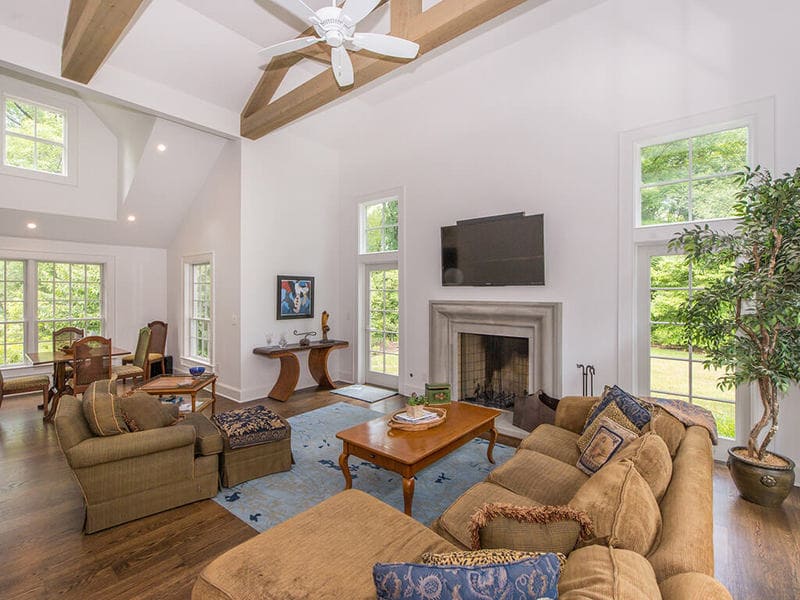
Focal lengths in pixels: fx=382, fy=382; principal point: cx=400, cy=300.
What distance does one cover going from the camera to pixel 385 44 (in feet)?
8.43

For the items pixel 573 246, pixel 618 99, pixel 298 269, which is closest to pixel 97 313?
pixel 298 269

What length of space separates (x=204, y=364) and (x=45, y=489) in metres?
3.23

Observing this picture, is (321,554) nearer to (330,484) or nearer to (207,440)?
(330,484)

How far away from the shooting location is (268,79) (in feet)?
15.5

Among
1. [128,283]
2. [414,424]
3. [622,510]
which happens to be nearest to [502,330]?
[414,424]

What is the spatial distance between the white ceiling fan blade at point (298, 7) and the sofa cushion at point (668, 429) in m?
3.12

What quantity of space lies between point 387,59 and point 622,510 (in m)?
3.64

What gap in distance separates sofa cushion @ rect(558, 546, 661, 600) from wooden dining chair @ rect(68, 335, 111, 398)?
5.13 meters

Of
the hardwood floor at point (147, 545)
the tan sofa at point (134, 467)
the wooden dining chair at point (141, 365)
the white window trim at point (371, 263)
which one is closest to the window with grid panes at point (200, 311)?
the wooden dining chair at point (141, 365)

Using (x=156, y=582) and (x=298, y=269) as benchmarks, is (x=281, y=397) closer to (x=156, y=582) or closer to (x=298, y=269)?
(x=298, y=269)

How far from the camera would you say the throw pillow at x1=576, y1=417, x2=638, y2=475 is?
2164mm

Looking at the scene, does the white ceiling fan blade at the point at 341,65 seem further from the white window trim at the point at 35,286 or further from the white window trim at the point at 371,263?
the white window trim at the point at 35,286

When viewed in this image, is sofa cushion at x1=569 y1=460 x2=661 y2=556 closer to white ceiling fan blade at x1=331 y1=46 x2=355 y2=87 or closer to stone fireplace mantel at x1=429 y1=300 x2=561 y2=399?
stone fireplace mantel at x1=429 y1=300 x2=561 y2=399

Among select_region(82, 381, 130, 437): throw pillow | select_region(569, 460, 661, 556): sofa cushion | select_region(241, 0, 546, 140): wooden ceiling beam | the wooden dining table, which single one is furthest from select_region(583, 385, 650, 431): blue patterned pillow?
the wooden dining table
